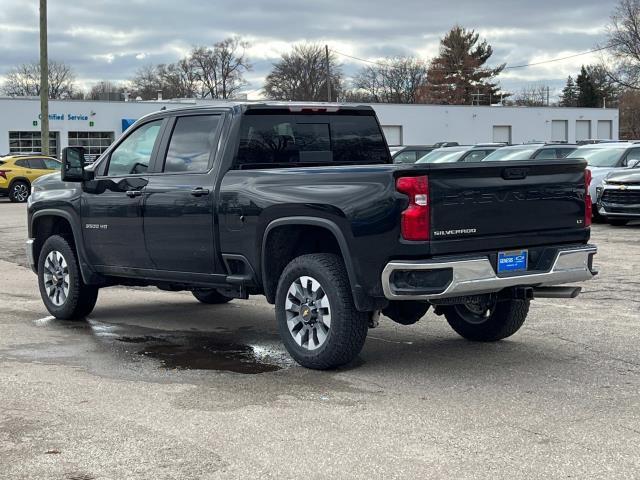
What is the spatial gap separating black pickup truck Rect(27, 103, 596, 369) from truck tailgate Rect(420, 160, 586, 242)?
0.04ft

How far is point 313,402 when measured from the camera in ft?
19.5

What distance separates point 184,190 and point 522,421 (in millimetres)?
3533

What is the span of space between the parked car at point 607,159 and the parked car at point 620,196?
0.68 m

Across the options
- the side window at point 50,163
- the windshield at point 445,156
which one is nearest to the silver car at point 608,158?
the windshield at point 445,156

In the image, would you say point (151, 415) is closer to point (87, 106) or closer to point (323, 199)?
point (323, 199)

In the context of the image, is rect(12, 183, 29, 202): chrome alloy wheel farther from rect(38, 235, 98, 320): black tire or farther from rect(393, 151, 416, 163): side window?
rect(38, 235, 98, 320): black tire

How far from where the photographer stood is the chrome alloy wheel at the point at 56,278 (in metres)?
9.21

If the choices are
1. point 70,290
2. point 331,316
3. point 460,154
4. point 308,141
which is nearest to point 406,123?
point 460,154

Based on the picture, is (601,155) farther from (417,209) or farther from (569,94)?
(569,94)

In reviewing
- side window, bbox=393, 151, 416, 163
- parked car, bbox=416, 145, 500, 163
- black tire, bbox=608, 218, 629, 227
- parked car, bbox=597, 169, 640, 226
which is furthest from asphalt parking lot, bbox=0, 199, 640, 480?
side window, bbox=393, 151, 416, 163

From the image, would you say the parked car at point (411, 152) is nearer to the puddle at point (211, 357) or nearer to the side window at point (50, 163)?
the side window at point (50, 163)

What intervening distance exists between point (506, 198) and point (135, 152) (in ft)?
11.9

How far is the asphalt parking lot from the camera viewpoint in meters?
4.74

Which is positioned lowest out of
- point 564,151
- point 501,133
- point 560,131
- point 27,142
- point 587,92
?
point 564,151
